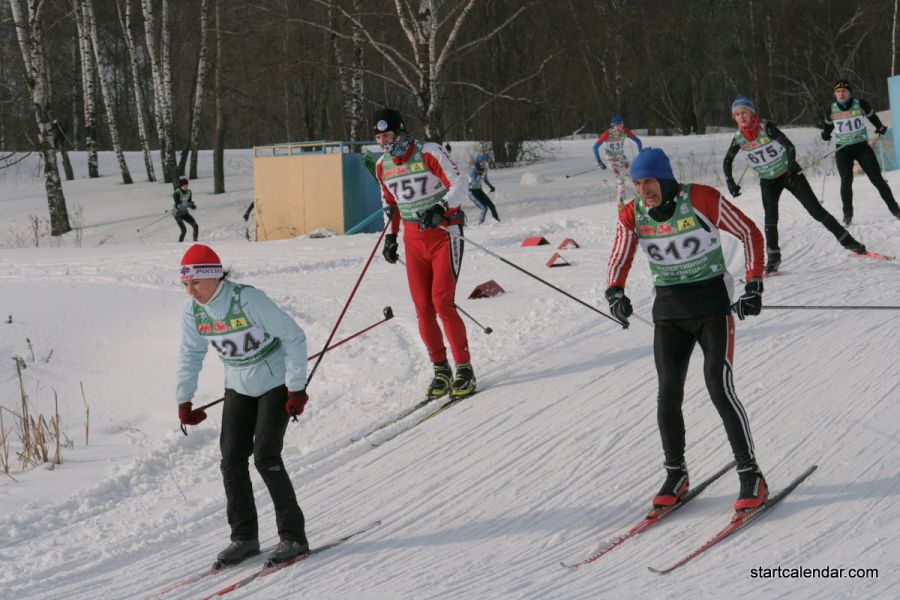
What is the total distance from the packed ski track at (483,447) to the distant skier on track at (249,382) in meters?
0.20

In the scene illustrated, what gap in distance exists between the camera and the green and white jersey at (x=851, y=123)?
10.9m

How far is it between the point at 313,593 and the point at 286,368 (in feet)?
3.22

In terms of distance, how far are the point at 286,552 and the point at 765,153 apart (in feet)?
20.8

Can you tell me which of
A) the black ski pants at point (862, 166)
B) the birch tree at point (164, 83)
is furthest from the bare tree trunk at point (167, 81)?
the black ski pants at point (862, 166)

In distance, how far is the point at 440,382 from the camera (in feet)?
23.7

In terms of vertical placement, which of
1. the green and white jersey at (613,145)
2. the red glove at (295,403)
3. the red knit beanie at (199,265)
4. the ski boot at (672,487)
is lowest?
the ski boot at (672,487)

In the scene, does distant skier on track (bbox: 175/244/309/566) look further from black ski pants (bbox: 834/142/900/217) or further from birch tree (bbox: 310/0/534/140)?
birch tree (bbox: 310/0/534/140)

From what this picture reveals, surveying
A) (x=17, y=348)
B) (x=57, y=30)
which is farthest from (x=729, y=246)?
(x=57, y=30)

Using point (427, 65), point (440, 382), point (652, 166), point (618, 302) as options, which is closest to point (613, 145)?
point (427, 65)

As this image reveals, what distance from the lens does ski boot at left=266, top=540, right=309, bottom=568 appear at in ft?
15.4

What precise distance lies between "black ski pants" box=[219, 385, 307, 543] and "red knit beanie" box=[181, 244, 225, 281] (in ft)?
1.91

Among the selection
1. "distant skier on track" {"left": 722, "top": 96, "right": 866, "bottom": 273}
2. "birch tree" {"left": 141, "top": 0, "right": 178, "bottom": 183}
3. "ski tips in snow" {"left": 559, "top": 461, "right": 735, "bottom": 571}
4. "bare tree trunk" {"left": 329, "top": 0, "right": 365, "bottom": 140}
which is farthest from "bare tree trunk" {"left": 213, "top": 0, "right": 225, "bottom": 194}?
"ski tips in snow" {"left": 559, "top": 461, "right": 735, "bottom": 571}

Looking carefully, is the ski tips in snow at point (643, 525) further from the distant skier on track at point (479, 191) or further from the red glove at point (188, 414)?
the distant skier on track at point (479, 191)

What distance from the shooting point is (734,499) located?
4891 mm
